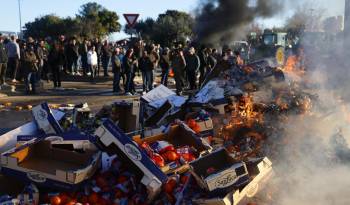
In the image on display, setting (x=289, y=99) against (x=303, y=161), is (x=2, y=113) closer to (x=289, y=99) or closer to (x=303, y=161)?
(x=289, y=99)

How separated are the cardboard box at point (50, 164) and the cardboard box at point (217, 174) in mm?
1297

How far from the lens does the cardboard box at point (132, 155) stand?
5.78 meters

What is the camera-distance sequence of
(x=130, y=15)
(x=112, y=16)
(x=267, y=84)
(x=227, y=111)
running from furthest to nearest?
(x=112, y=16)
(x=130, y=15)
(x=267, y=84)
(x=227, y=111)

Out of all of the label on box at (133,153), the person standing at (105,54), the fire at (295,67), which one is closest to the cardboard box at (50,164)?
the label on box at (133,153)

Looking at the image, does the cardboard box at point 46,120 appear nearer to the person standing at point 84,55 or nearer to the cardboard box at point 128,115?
the cardboard box at point 128,115

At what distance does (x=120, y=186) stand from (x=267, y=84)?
5876 millimetres

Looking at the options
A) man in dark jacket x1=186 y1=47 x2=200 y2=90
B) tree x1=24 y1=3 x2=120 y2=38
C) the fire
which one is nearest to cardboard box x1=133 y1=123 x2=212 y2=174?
the fire

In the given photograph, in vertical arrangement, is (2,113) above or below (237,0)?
below

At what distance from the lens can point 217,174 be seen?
18.5 feet

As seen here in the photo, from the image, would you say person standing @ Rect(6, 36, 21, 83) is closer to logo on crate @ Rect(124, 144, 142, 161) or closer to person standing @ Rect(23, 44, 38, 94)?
person standing @ Rect(23, 44, 38, 94)

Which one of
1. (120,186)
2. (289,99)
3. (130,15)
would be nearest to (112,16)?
(130,15)

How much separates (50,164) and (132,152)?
1174 millimetres

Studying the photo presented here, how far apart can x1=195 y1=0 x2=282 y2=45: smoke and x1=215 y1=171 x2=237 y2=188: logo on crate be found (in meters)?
12.8

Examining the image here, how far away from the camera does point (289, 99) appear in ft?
33.0
